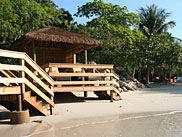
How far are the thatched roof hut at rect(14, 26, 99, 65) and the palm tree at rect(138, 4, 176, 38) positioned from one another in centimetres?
1842

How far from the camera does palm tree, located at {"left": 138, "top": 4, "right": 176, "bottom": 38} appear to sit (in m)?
29.3

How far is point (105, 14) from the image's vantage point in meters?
21.9

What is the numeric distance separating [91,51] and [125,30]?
393cm

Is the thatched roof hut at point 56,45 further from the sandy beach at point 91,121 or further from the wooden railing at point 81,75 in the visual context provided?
the sandy beach at point 91,121

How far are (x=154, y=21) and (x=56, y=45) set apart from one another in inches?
789

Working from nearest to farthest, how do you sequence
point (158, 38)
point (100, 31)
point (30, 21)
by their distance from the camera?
point (30, 21) < point (100, 31) < point (158, 38)

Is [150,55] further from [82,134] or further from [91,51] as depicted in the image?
[82,134]

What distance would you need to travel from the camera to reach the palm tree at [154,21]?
29.3 metres

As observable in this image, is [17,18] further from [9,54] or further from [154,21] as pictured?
[154,21]

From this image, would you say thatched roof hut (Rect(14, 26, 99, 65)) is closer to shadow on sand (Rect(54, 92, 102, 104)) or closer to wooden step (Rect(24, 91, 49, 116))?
shadow on sand (Rect(54, 92, 102, 104))

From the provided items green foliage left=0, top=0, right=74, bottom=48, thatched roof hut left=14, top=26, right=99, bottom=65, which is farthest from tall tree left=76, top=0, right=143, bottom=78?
thatched roof hut left=14, top=26, right=99, bottom=65

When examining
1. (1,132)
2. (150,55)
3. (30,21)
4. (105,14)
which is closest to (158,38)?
(150,55)

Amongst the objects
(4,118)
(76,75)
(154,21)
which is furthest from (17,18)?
(154,21)

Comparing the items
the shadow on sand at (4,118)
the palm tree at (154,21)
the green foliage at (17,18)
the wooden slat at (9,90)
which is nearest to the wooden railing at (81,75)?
the shadow on sand at (4,118)
